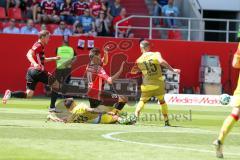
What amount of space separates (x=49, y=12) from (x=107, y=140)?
2032 cm

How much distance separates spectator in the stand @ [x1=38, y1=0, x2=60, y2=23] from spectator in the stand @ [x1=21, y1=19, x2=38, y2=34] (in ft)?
3.63

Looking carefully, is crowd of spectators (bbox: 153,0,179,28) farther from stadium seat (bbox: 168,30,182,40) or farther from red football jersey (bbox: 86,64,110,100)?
red football jersey (bbox: 86,64,110,100)

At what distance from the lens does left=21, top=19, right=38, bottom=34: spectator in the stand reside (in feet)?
106

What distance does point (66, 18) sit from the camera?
112 feet

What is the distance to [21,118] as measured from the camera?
19.2 meters

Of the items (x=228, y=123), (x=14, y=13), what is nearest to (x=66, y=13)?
(x=14, y=13)

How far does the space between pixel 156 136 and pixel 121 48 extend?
→ 57.9 feet

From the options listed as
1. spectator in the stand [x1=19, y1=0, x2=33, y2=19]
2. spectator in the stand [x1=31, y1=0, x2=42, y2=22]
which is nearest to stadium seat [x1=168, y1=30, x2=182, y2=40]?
spectator in the stand [x1=31, y1=0, x2=42, y2=22]

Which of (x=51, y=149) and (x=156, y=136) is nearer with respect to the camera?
(x=51, y=149)

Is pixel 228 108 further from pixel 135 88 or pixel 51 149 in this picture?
pixel 51 149

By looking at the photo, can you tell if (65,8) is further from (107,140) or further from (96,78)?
(107,140)

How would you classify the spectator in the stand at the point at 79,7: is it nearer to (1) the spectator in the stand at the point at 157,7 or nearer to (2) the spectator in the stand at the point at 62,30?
(2) the spectator in the stand at the point at 62,30

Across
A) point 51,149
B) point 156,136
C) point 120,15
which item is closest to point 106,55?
point 120,15

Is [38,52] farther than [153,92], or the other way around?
[38,52]
